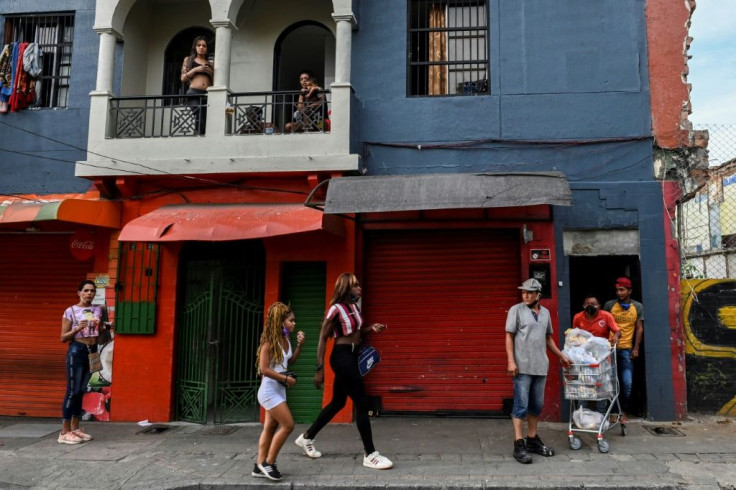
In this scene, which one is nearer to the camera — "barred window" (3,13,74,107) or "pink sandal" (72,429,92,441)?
"pink sandal" (72,429,92,441)

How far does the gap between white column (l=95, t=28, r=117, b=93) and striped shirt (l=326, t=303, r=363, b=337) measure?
5.88 meters

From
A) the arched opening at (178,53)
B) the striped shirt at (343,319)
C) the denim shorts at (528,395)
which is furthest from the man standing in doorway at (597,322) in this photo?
the arched opening at (178,53)

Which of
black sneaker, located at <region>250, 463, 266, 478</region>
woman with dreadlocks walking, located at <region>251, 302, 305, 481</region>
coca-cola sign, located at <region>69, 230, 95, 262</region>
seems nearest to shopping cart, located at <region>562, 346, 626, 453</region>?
woman with dreadlocks walking, located at <region>251, 302, 305, 481</region>

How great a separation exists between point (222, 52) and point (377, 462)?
6577mm

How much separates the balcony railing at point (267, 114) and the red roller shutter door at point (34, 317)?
3.45m

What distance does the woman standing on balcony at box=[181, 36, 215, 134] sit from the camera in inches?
361

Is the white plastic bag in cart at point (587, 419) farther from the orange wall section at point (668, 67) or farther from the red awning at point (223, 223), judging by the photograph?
the orange wall section at point (668, 67)

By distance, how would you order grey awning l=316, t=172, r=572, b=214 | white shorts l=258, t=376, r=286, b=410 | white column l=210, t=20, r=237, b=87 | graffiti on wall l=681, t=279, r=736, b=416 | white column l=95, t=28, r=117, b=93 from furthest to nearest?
white column l=95, t=28, r=117, b=93, white column l=210, t=20, r=237, b=87, graffiti on wall l=681, t=279, r=736, b=416, grey awning l=316, t=172, r=572, b=214, white shorts l=258, t=376, r=286, b=410

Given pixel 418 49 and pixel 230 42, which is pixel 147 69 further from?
pixel 418 49

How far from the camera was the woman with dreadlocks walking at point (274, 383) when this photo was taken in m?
5.41

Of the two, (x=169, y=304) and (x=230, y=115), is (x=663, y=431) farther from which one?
(x=230, y=115)

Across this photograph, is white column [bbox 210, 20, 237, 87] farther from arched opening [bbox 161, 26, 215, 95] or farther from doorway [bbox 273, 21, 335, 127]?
arched opening [bbox 161, 26, 215, 95]

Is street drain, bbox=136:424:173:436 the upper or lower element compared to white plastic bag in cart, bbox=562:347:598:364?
lower

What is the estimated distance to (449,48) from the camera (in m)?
9.10
